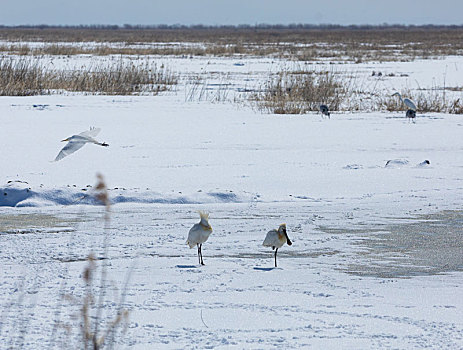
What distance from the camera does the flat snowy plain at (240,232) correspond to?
4.35 m

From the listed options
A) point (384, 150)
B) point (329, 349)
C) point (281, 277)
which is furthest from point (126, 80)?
point (329, 349)

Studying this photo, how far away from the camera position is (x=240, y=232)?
6828 millimetres

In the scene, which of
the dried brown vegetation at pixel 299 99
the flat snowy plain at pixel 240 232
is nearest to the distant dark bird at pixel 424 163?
the flat snowy plain at pixel 240 232

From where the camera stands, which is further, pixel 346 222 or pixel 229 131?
pixel 229 131

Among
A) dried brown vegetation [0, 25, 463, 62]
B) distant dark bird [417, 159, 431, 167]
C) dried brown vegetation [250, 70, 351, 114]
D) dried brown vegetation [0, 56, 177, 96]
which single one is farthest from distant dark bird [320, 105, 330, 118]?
dried brown vegetation [0, 25, 463, 62]

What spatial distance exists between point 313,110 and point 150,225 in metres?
10.1

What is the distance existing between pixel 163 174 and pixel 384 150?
3746mm

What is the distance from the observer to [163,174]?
9.34 metres

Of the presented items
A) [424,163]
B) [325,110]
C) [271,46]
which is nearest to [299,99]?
[325,110]

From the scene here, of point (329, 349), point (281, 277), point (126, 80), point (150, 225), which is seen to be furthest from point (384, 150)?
point (126, 80)

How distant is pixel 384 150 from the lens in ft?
38.1

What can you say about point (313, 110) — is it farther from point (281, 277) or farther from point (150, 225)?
point (281, 277)

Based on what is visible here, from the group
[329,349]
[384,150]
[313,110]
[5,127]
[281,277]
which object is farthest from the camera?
[313,110]

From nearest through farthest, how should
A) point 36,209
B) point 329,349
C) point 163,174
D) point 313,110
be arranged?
point 329,349 < point 36,209 < point 163,174 < point 313,110
